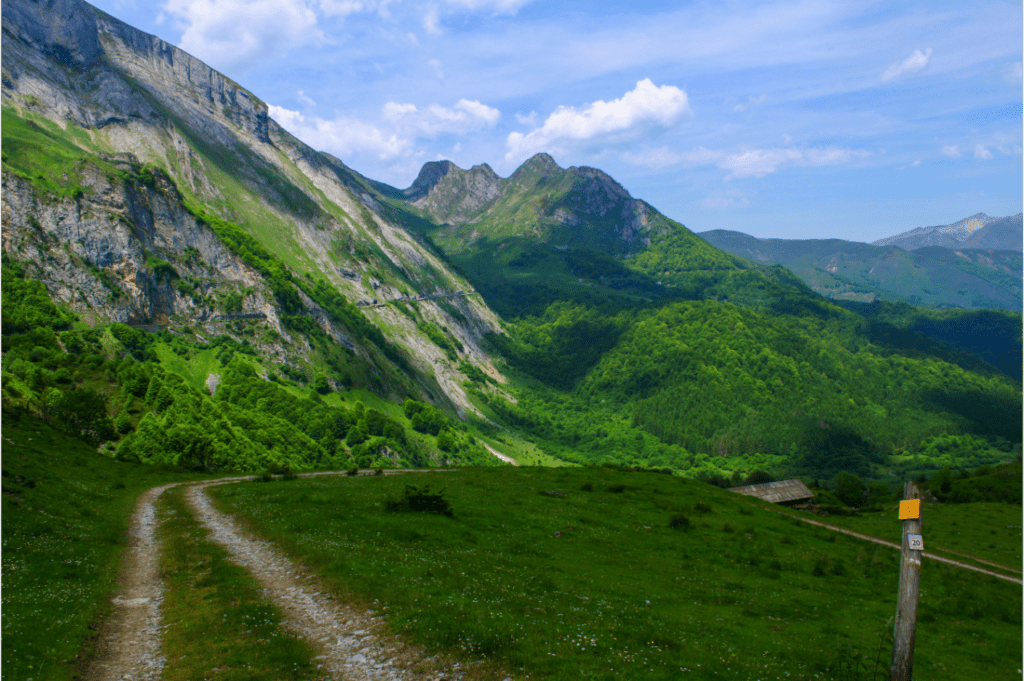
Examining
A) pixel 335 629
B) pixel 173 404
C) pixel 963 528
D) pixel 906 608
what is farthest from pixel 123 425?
pixel 963 528

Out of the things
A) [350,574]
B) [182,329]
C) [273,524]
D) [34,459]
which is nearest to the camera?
[350,574]

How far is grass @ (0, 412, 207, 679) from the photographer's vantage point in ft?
51.5

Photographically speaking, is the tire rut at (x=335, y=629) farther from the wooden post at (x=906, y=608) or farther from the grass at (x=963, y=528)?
the grass at (x=963, y=528)

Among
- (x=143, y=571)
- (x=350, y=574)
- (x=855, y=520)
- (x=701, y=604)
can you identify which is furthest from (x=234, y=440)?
(x=855, y=520)

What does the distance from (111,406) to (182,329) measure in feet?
325

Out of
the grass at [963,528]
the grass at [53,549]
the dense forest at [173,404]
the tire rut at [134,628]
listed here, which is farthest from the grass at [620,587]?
the dense forest at [173,404]

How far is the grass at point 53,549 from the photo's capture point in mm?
15688

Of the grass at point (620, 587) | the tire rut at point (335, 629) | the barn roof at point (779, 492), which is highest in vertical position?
the tire rut at point (335, 629)

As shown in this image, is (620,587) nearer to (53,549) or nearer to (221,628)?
(221,628)

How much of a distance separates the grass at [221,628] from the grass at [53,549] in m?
2.38

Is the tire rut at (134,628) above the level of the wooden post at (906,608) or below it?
below

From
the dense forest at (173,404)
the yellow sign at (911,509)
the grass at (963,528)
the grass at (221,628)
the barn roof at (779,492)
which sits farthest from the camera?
the barn roof at (779,492)

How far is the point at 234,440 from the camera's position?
293ft

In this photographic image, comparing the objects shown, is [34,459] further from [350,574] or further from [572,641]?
[572,641]
